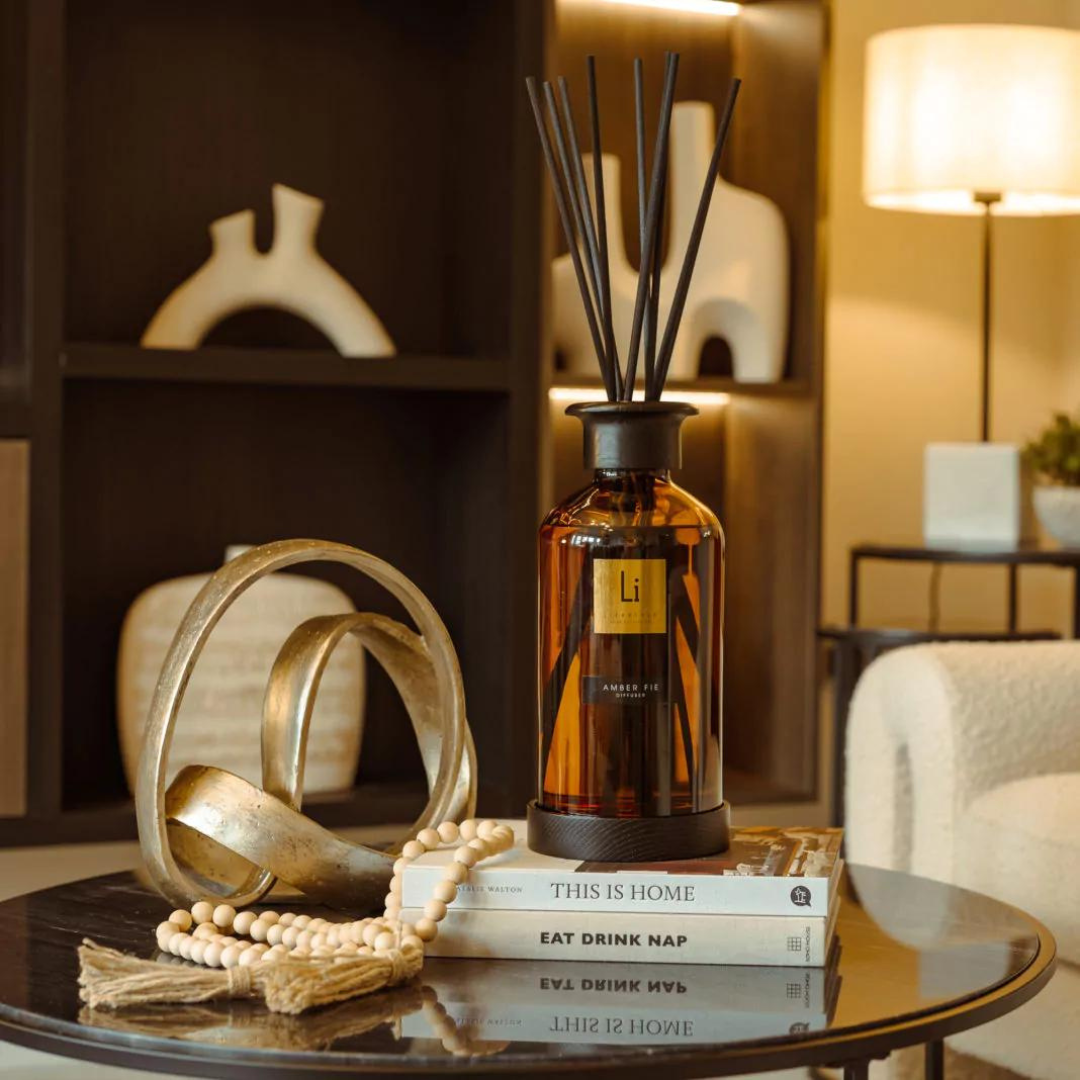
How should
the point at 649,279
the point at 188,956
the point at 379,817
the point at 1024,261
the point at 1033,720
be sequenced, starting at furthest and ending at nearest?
the point at 1024,261, the point at 379,817, the point at 1033,720, the point at 649,279, the point at 188,956

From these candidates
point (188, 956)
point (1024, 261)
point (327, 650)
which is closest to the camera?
point (188, 956)

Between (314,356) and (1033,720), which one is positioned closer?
(1033,720)

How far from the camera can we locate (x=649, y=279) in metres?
1.16

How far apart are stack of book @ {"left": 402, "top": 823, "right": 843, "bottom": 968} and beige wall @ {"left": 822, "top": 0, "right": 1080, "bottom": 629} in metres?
1.99

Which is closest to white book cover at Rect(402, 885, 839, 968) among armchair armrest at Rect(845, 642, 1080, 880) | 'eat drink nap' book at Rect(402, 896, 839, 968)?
'eat drink nap' book at Rect(402, 896, 839, 968)

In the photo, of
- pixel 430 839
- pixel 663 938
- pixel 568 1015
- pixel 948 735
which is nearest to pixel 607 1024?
pixel 568 1015

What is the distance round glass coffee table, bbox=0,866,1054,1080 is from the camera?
887 mm

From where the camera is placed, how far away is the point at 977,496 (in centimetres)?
264

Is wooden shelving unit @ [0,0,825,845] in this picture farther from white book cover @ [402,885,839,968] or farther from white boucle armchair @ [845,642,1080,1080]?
white book cover @ [402,885,839,968]

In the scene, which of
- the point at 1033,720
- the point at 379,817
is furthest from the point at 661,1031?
the point at 379,817

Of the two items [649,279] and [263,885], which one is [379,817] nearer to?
[263,885]

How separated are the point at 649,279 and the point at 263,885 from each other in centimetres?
48

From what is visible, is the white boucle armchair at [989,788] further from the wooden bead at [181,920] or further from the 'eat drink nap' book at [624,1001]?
the wooden bead at [181,920]

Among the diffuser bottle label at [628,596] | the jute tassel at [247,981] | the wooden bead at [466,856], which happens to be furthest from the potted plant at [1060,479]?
the jute tassel at [247,981]
